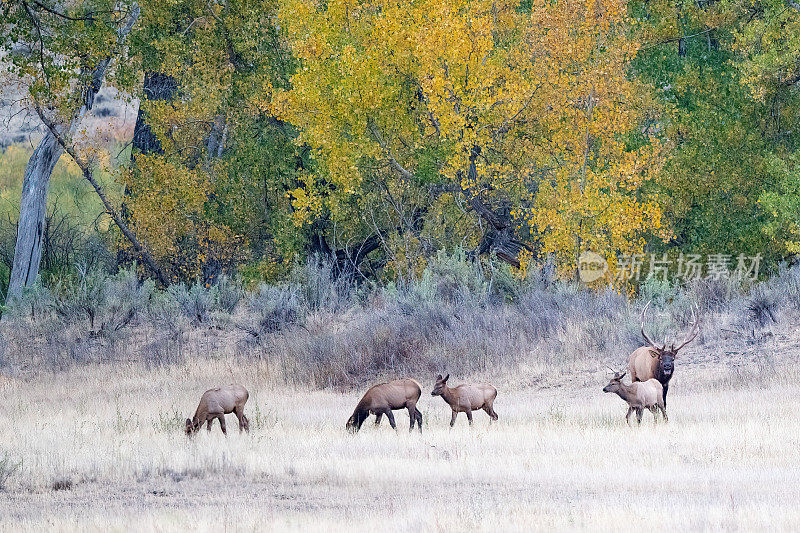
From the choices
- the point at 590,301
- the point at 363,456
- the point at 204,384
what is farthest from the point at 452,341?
the point at 363,456

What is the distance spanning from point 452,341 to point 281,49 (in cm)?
1107

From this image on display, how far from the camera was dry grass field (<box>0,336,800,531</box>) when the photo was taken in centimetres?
894

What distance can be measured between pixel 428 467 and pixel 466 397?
9.75ft

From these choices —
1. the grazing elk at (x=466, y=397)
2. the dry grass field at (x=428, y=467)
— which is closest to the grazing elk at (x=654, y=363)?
the dry grass field at (x=428, y=467)

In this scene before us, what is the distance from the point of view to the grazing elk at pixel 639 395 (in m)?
13.6

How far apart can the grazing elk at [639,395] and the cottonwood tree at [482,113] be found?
10119 millimetres

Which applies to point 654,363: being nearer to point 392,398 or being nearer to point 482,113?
point 392,398

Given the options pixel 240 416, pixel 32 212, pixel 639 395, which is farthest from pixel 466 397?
pixel 32 212

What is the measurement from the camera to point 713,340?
19.7m

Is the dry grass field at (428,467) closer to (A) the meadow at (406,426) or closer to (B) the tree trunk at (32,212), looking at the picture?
(A) the meadow at (406,426)

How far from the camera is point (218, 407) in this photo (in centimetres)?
1348

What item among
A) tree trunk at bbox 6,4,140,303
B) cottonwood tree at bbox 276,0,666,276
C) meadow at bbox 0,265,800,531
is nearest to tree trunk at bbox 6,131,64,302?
tree trunk at bbox 6,4,140,303

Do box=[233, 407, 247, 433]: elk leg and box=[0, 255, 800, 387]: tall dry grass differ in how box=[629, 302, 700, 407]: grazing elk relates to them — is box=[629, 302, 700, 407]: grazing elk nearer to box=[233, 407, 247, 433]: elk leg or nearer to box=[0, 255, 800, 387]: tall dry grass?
box=[0, 255, 800, 387]: tall dry grass

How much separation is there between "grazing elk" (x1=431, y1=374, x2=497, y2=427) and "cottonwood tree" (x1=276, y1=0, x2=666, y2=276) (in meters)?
10.4
